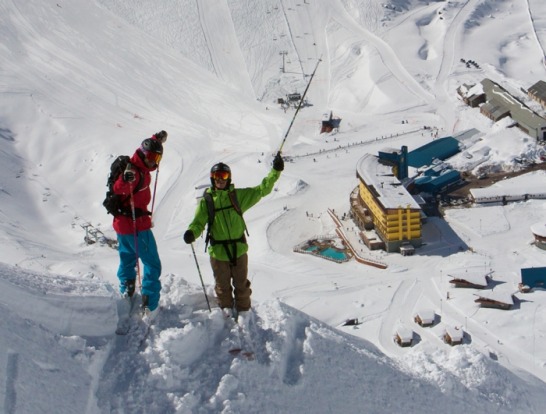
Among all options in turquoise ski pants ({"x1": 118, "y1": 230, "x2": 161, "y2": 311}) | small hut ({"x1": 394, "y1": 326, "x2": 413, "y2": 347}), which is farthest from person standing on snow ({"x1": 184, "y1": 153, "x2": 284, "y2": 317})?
small hut ({"x1": 394, "y1": 326, "x2": 413, "y2": 347})

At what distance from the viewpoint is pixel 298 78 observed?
44.2 metres

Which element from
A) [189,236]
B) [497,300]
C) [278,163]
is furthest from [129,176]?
[497,300]

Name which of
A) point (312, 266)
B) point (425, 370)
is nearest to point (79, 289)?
point (425, 370)

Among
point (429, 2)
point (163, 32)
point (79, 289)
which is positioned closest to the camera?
point (79, 289)

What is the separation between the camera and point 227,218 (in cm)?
888

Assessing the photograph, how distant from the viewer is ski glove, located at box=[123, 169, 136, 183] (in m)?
8.62

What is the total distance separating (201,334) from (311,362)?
1383mm

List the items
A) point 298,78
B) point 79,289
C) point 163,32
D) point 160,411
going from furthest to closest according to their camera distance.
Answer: point 163,32 < point 298,78 < point 79,289 < point 160,411

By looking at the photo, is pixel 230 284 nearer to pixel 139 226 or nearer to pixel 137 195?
pixel 139 226

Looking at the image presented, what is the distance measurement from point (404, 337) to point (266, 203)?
39.0 feet

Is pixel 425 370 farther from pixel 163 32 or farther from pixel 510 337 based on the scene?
pixel 163 32

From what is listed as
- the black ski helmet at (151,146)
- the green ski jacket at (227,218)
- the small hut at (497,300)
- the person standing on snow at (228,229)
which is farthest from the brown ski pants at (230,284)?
the small hut at (497,300)

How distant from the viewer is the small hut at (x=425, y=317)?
19891 mm

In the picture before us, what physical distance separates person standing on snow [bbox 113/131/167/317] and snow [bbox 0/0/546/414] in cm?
43
